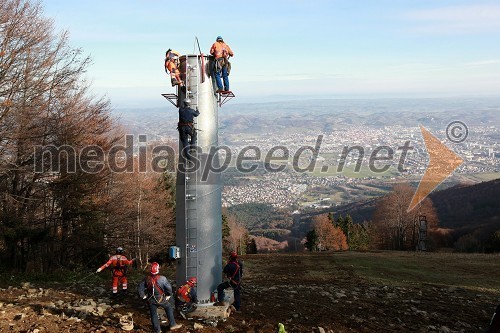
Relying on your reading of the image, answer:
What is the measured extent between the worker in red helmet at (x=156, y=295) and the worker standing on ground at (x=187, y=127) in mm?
3549

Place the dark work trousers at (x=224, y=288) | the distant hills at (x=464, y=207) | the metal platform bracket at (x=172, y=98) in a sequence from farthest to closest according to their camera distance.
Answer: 1. the distant hills at (x=464, y=207)
2. the metal platform bracket at (x=172, y=98)
3. the dark work trousers at (x=224, y=288)

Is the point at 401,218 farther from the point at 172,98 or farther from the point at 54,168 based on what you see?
the point at 172,98

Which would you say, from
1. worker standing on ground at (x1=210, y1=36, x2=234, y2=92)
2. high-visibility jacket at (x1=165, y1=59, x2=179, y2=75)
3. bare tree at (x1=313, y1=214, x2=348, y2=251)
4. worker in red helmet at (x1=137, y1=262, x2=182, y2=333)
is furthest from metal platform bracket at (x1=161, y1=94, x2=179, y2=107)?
bare tree at (x1=313, y1=214, x2=348, y2=251)

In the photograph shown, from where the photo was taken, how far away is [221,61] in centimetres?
1285

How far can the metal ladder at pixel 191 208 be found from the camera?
12586 millimetres

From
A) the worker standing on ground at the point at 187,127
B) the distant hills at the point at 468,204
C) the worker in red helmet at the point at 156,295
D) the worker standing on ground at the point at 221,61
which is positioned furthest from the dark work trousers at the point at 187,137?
the distant hills at the point at 468,204

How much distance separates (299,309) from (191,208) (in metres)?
4.98

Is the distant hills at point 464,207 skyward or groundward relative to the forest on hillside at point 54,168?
groundward

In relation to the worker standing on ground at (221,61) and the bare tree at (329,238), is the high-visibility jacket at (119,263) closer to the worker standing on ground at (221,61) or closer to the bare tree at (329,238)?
the worker standing on ground at (221,61)

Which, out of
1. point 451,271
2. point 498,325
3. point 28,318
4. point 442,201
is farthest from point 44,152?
point 442,201

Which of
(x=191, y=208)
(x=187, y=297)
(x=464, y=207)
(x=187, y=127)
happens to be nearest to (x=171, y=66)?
(x=187, y=127)

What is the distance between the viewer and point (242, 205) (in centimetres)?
12438

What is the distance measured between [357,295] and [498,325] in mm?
10580

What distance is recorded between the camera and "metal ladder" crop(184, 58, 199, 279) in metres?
12.6
